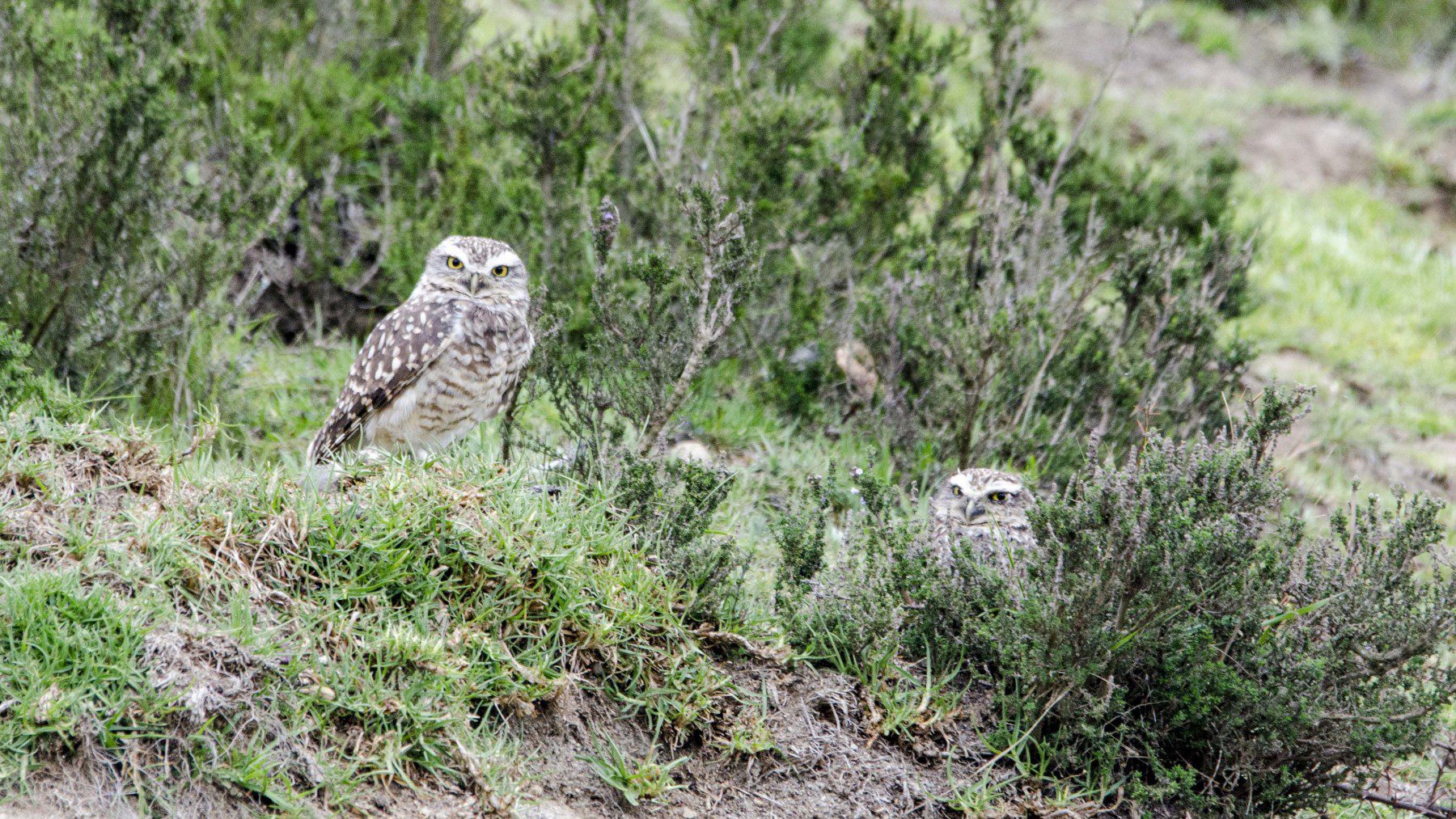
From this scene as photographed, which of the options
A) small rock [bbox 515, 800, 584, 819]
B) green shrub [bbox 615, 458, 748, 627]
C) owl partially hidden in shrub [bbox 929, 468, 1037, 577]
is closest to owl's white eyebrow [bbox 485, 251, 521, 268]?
green shrub [bbox 615, 458, 748, 627]

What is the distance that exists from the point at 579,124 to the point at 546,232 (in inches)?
25.6

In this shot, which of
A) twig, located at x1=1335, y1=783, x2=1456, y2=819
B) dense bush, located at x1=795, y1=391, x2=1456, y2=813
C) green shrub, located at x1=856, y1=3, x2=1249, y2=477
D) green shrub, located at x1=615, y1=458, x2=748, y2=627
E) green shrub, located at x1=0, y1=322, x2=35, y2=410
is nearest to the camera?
dense bush, located at x1=795, y1=391, x2=1456, y2=813

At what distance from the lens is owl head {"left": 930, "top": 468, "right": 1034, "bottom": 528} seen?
5090 millimetres

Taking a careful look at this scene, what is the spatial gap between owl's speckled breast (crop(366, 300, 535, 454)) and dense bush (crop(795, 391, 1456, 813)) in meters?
1.74

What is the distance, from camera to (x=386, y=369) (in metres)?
5.07

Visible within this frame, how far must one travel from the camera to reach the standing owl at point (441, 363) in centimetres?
509

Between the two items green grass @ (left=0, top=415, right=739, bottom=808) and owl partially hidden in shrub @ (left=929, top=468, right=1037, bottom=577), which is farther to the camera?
owl partially hidden in shrub @ (left=929, top=468, right=1037, bottom=577)

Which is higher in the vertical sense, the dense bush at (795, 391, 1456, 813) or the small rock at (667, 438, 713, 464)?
the dense bush at (795, 391, 1456, 813)

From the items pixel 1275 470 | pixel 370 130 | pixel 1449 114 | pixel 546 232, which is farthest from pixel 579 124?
pixel 1449 114

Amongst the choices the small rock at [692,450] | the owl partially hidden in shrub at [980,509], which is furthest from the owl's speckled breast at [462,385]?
the owl partially hidden in shrub at [980,509]

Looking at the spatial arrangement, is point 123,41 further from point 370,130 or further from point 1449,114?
point 1449,114

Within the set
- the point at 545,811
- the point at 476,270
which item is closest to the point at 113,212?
the point at 476,270

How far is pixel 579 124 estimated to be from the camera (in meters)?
6.62

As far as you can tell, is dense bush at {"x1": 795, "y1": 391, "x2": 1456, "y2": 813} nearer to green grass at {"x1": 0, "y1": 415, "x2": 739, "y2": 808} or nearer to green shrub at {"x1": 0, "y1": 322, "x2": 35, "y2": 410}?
green grass at {"x1": 0, "y1": 415, "x2": 739, "y2": 808}
